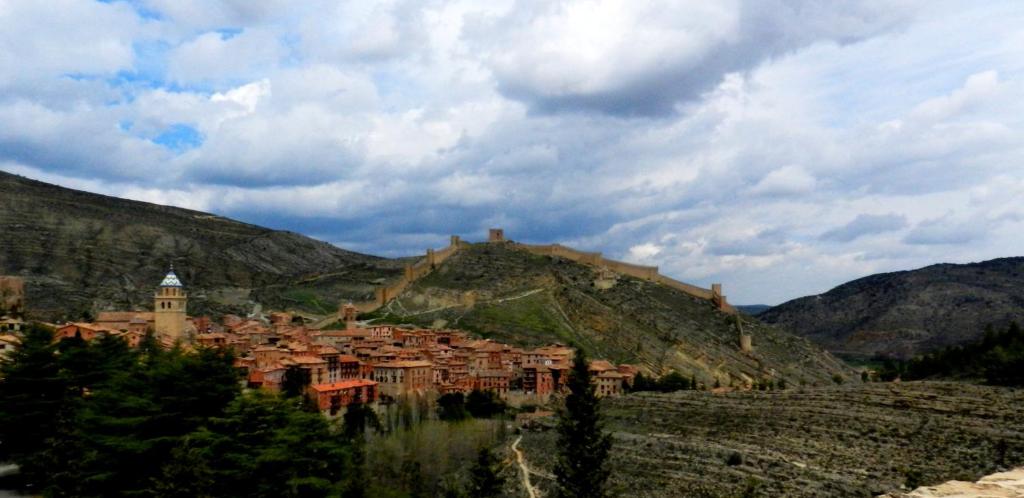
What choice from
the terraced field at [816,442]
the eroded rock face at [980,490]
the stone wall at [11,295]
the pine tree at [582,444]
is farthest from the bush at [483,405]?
the eroded rock face at [980,490]

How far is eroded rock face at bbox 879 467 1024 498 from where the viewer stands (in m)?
8.03

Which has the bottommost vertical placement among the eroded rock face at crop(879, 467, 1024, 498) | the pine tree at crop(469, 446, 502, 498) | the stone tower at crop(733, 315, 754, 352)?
the pine tree at crop(469, 446, 502, 498)

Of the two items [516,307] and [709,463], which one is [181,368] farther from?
[516,307]

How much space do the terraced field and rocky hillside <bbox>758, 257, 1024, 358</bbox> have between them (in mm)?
81950

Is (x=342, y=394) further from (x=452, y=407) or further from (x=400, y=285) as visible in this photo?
(x=400, y=285)

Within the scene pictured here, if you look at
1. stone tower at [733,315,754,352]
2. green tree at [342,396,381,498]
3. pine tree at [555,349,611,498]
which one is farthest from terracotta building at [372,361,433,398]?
stone tower at [733,315,754,352]

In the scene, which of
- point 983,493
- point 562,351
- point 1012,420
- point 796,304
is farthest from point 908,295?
point 983,493

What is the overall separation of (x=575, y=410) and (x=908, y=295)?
133725 mm

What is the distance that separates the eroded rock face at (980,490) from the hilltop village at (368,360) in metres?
39.6

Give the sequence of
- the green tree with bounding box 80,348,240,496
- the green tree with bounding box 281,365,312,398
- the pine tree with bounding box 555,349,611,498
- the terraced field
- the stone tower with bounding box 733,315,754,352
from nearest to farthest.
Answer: the pine tree with bounding box 555,349,611,498, the green tree with bounding box 80,348,240,496, the terraced field, the green tree with bounding box 281,365,312,398, the stone tower with bounding box 733,315,754,352

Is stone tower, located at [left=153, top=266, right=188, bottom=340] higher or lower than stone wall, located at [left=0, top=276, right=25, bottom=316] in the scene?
lower

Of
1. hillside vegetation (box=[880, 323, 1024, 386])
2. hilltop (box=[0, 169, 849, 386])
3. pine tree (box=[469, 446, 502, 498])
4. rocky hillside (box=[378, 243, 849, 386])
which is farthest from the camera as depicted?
hilltop (box=[0, 169, 849, 386])

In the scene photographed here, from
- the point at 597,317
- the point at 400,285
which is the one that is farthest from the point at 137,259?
the point at 597,317

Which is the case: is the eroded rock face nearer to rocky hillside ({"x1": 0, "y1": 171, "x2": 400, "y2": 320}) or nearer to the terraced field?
the terraced field
